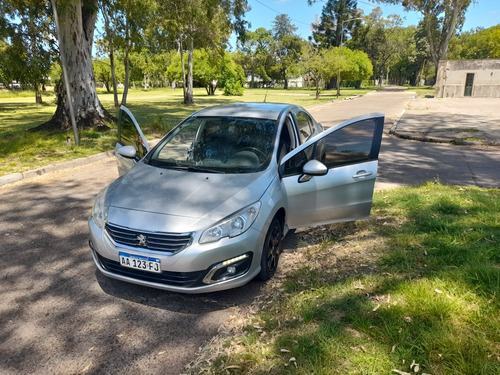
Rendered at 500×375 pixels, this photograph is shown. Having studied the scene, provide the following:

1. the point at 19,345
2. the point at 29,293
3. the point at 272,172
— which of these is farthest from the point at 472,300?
the point at 29,293

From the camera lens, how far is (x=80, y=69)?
11.6 m

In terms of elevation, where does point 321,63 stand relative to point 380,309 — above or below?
above

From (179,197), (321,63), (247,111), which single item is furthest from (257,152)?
(321,63)

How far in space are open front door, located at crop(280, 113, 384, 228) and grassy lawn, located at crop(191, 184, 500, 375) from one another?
528mm

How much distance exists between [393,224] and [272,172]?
198cm

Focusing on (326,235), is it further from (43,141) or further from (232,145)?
(43,141)

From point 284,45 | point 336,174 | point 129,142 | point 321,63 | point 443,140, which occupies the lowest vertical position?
point 443,140

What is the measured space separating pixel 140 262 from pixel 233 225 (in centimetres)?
82

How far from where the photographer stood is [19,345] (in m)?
2.76

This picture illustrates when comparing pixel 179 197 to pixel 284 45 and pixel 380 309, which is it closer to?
pixel 380 309

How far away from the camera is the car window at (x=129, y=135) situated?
4.86 metres

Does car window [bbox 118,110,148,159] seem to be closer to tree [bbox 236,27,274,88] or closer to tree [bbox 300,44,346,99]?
tree [bbox 300,44,346,99]

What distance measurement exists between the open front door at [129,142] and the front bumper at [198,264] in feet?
4.80

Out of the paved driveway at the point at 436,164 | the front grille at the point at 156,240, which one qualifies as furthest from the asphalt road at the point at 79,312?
the paved driveway at the point at 436,164
